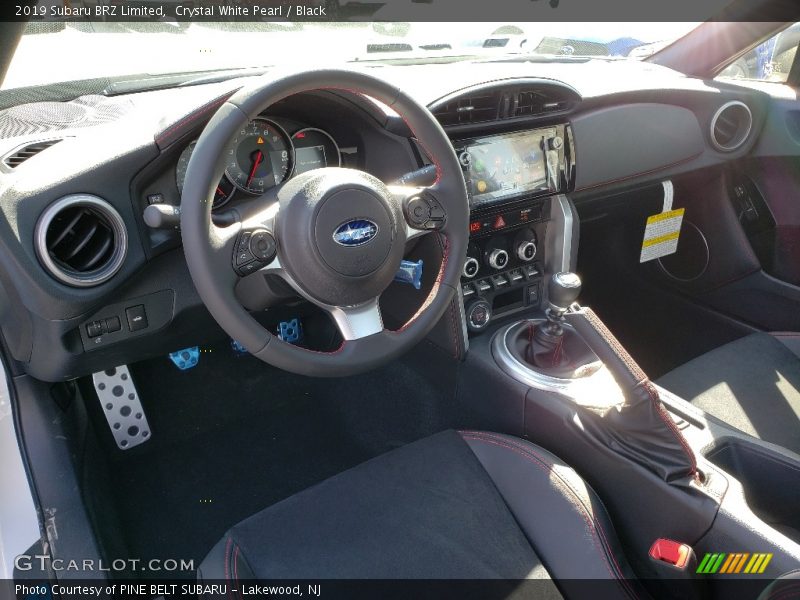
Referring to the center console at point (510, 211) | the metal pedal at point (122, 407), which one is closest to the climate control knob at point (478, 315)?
the center console at point (510, 211)

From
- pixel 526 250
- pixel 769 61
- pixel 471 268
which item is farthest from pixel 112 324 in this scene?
pixel 769 61

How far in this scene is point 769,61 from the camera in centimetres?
268

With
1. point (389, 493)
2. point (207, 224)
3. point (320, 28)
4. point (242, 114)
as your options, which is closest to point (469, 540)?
point (389, 493)

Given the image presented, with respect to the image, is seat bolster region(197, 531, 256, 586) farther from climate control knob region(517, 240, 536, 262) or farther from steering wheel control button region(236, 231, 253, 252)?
climate control knob region(517, 240, 536, 262)

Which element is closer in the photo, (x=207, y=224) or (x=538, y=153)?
(x=207, y=224)

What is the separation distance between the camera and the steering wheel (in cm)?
119

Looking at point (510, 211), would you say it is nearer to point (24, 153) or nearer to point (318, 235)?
point (318, 235)

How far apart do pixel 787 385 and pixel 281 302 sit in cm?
155

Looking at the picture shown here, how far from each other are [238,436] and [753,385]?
67.1 inches

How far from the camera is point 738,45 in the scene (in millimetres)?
2475

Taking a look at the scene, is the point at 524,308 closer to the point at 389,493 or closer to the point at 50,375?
the point at 389,493

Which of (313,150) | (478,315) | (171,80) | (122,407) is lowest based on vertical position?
(122,407)

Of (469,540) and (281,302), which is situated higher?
(281,302)

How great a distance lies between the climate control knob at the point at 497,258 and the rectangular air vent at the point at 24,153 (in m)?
1.22
